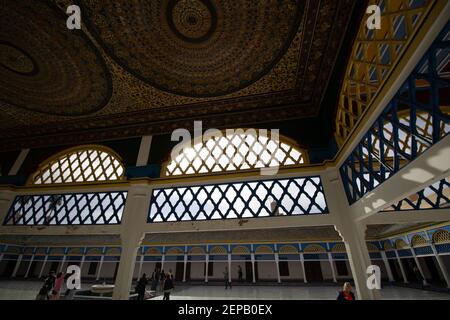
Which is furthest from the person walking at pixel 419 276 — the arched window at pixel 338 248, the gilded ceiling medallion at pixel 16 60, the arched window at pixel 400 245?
the gilded ceiling medallion at pixel 16 60

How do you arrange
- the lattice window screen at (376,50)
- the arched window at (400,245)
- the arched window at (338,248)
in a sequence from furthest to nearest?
the arched window at (338,248) < the arched window at (400,245) < the lattice window screen at (376,50)

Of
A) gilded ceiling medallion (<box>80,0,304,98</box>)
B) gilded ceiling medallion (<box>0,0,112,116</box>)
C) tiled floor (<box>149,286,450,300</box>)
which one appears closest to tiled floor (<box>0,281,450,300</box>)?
A: tiled floor (<box>149,286,450,300</box>)

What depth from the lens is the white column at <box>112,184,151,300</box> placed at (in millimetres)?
4734

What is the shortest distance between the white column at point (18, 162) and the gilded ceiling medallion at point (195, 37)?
585 cm

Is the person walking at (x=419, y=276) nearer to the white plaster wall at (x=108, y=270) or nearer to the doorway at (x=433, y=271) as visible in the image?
the doorway at (x=433, y=271)

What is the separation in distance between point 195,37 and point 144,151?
Answer: 3.71 meters

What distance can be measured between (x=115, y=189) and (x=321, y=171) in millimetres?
5721

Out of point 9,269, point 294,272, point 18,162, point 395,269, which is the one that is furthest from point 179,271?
point 395,269

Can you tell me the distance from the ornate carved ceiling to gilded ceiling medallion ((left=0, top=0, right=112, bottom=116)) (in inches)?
0.9

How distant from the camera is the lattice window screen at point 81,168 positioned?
6.46 metres

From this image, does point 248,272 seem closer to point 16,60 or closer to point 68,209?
point 68,209

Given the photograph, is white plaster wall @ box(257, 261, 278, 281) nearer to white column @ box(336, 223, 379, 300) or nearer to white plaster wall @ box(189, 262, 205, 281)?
white plaster wall @ box(189, 262, 205, 281)

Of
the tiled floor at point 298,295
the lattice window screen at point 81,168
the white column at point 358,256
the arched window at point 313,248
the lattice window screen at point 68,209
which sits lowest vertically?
the tiled floor at point 298,295
